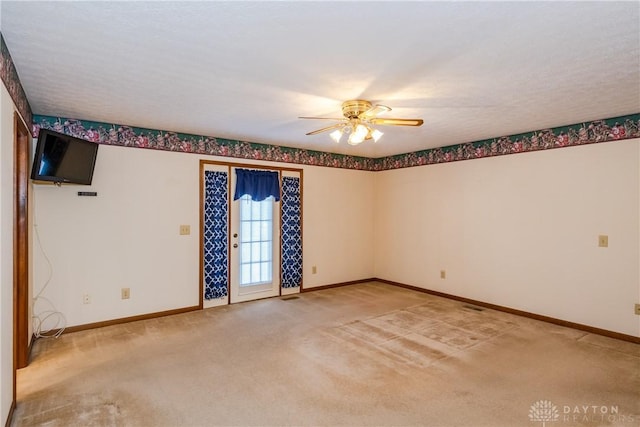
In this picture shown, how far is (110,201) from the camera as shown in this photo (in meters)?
4.07

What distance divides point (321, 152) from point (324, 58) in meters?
3.58

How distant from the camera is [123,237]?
4164mm

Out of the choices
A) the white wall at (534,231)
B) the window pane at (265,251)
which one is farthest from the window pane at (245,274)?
the white wall at (534,231)

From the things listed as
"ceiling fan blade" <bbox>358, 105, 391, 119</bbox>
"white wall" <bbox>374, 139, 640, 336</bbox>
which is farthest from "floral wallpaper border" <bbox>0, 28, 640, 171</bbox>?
"ceiling fan blade" <bbox>358, 105, 391, 119</bbox>

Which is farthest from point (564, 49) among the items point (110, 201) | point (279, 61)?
point (110, 201)

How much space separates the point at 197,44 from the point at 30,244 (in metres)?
2.90

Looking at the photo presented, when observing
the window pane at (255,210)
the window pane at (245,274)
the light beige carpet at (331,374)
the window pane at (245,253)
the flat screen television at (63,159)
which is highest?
the flat screen television at (63,159)

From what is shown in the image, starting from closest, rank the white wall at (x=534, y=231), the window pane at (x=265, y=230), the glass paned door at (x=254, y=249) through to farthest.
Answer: the white wall at (x=534, y=231) → the glass paned door at (x=254, y=249) → the window pane at (x=265, y=230)

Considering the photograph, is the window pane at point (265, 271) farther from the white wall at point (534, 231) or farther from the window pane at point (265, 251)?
the white wall at point (534, 231)

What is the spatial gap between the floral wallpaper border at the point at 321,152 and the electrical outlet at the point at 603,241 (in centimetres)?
103

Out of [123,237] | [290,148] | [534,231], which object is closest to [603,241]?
[534,231]

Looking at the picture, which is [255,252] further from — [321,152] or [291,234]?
[321,152]

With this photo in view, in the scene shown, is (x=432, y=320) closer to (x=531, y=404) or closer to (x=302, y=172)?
(x=531, y=404)

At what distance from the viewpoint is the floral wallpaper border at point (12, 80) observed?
6.80 feet
